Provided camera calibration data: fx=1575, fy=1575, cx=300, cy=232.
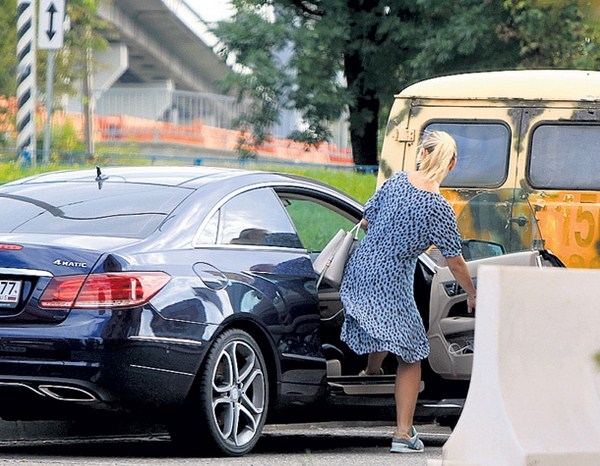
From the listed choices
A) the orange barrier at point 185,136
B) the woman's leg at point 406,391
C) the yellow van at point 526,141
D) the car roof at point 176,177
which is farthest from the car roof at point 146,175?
the orange barrier at point 185,136

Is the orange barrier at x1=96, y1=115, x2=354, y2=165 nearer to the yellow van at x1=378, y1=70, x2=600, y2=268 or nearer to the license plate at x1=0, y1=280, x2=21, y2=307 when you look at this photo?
the yellow van at x1=378, y1=70, x2=600, y2=268

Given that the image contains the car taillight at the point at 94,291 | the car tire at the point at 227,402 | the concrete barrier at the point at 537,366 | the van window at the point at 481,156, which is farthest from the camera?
the van window at the point at 481,156

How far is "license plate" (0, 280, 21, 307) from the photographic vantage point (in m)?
6.73

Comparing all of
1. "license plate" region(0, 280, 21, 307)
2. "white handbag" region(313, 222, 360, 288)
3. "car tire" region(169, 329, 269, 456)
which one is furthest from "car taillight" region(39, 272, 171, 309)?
"white handbag" region(313, 222, 360, 288)

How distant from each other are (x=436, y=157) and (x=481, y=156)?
4.19 m

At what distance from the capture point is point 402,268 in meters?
7.68

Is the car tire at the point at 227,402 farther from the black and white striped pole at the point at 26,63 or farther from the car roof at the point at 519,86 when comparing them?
the black and white striped pole at the point at 26,63

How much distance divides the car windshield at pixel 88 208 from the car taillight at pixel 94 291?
0.40 m

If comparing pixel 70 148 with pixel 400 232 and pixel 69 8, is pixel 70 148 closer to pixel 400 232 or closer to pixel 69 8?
Answer: pixel 69 8

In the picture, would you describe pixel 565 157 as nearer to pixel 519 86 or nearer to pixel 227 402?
pixel 519 86

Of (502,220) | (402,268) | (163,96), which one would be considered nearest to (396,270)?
Answer: (402,268)

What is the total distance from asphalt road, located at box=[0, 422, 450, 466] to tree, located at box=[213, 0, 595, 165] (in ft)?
43.5

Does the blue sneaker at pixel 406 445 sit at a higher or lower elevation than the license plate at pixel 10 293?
lower

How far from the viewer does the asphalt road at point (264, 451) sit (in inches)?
279
